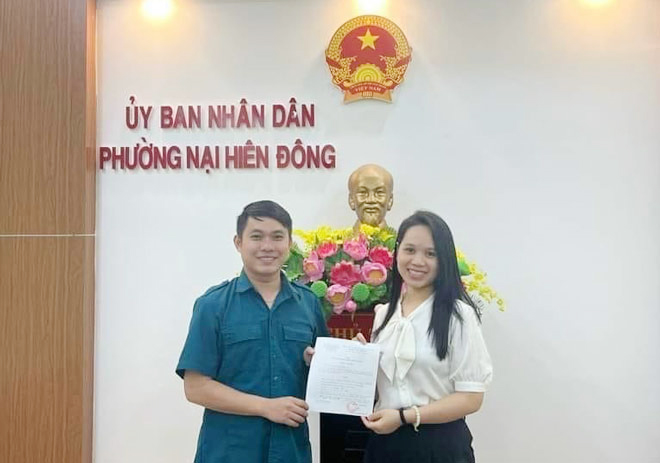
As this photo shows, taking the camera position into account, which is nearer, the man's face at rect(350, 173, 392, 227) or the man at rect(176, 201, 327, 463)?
the man at rect(176, 201, 327, 463)

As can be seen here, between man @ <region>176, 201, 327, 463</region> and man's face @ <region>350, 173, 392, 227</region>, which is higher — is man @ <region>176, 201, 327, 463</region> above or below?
below

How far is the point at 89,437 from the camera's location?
9.93 ft

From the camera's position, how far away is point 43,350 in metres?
2.97

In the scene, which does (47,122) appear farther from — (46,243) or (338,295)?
(338,295)

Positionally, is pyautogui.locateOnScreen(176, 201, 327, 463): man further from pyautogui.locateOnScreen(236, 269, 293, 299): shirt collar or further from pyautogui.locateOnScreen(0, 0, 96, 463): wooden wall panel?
pyautogui.locateOnScreen(0, 0, 96, 463): wooden wall panel

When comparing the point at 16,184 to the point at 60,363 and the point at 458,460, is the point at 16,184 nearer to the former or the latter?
the point at 60,363

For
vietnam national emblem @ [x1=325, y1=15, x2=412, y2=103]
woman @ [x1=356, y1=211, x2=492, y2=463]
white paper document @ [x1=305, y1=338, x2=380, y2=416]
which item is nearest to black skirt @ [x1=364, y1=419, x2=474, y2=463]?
woman @ [x1=356, y1=211, x2=492, y2=463]

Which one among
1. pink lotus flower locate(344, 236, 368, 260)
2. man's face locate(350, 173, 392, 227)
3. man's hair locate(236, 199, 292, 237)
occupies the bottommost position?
pink lotus flower locate(344, 236, 368, 260)

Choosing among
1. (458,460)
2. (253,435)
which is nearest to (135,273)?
(253,435)

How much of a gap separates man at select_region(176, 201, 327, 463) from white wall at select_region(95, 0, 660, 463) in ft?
4.49

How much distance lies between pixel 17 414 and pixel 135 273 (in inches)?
34.7

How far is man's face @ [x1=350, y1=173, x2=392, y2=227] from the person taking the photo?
269 centimetres

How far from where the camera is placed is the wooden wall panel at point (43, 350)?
2.96 meters

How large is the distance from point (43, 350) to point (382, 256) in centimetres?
187
